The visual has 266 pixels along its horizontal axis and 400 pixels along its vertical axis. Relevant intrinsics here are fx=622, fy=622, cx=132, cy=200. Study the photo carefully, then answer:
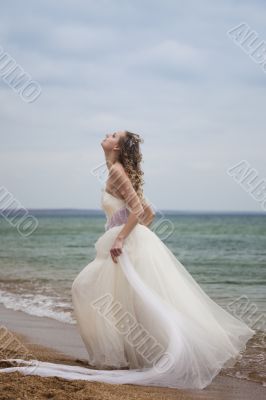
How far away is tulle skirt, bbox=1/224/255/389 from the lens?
4.76 metres

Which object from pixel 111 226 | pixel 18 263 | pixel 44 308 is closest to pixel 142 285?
pixel 111 226

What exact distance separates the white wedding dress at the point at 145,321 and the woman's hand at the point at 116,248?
45mm

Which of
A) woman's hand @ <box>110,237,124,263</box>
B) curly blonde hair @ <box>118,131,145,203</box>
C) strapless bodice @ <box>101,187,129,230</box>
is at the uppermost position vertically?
curly blonde hair @ <box>118,131,145,203</box>

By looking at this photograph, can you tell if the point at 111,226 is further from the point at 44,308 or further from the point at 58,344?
the point at 44,308

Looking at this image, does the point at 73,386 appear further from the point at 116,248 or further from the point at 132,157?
the point at 132,157

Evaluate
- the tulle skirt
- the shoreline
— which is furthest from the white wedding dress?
the shoreline

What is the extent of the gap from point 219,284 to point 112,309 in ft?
34.3

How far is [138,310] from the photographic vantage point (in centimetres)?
506

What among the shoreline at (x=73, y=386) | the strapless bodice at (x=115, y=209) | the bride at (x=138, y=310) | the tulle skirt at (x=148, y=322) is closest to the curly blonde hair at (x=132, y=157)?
the bride at (x=138, y=310)

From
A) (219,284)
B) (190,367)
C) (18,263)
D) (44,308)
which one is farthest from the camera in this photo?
(18,263)

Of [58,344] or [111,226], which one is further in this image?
[58,344]

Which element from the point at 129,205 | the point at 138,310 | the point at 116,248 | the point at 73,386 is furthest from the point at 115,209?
the point at 73,386

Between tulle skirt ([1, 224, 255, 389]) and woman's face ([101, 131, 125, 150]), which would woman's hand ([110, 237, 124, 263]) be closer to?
tulle skirt ([1, 224, 255, 389])

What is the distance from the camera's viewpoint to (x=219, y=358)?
16.2 feet
